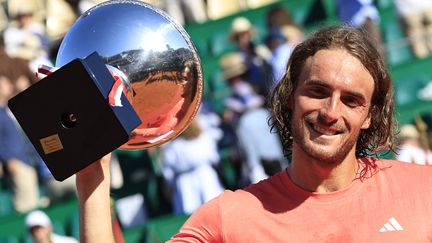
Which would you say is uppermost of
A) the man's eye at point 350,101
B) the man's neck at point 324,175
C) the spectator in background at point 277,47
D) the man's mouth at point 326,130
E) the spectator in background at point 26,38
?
the man's eye at point 350,101

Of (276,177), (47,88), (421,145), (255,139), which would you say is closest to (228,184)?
(255,139)

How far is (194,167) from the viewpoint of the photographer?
381 inches

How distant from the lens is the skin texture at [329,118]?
3434mm

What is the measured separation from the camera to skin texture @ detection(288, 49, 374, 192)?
3434 millimetres

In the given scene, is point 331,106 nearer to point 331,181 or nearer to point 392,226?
point 331,181

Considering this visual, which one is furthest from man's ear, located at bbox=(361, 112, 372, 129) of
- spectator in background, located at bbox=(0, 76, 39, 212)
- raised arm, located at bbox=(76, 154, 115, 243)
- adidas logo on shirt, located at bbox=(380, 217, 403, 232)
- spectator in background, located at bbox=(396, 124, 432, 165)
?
spectator in background, located at bbox=(0, 76, 39, 212)

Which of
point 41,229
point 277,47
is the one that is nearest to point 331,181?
point 41,229

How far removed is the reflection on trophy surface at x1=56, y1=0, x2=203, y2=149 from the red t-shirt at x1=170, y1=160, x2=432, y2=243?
0.34 meters

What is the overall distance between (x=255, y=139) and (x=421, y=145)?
1363mm

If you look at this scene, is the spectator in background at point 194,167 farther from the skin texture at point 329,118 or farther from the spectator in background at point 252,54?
the skin texture at point 329,118

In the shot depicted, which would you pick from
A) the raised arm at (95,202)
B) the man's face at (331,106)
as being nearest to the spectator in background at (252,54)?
the man's face at (331,106)

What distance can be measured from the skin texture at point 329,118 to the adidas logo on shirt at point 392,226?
0.67ft

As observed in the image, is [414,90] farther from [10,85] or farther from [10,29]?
[10,29]

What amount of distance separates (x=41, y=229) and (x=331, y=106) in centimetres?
626
